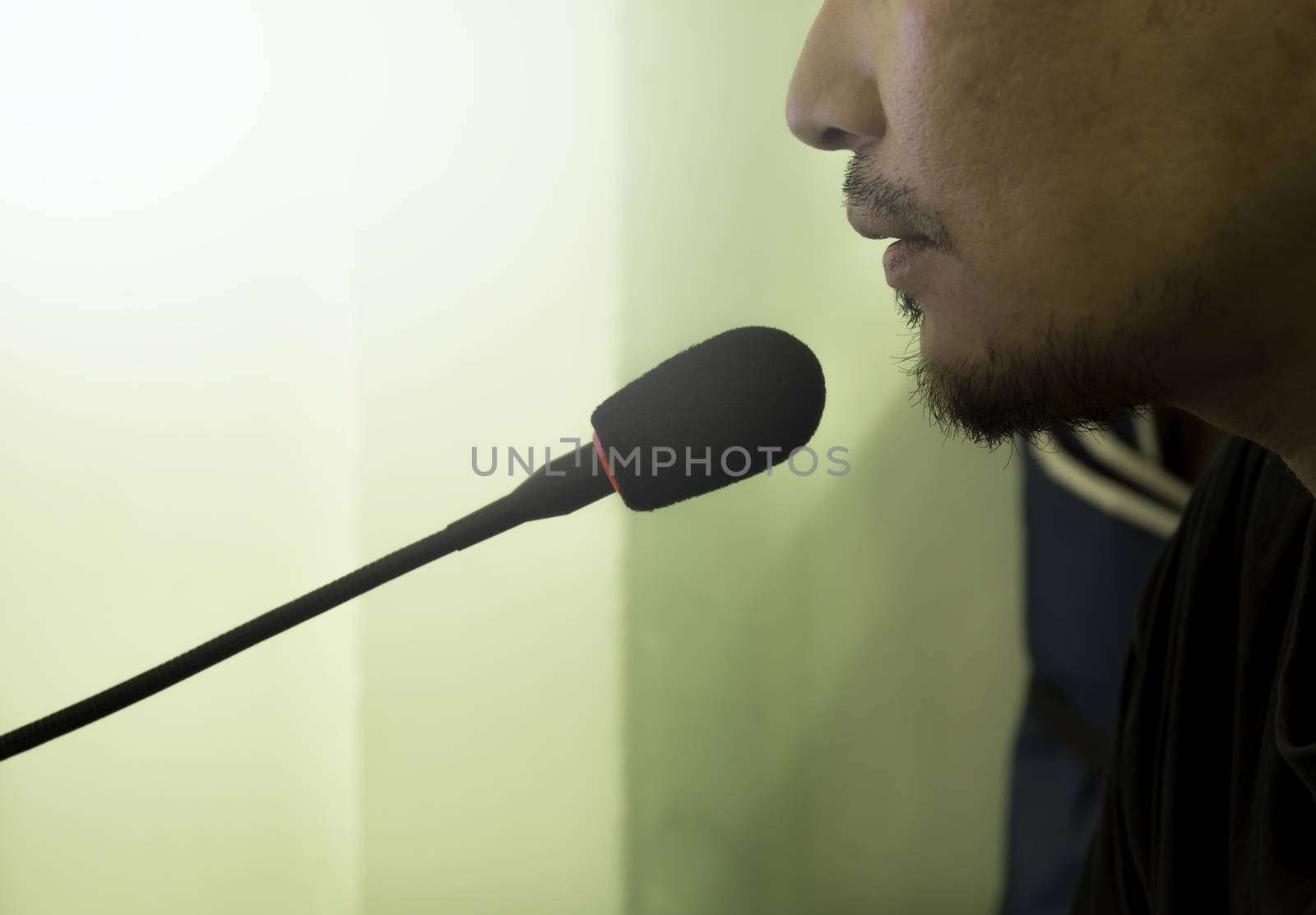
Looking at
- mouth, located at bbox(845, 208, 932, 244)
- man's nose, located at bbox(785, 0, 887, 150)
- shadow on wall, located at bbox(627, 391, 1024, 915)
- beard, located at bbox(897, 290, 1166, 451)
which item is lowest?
shadow on wall, located at bbox(627, 391, 1024, 915)

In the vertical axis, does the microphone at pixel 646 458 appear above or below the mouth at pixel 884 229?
below

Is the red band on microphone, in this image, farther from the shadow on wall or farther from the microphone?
the shadow on wall

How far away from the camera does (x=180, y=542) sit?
731mm

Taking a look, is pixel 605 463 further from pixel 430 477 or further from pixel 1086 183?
pixel 430 477

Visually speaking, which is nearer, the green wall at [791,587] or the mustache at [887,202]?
the mustache at [887,202]

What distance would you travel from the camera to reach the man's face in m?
0.43

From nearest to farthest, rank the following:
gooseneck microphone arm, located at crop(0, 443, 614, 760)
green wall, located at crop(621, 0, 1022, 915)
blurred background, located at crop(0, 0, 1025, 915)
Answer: gooseneck microphone arm, located at crop(0, 443, 614, 760), blurred background, located at crop(0, 0, 1025, 915), green wall, located at crop(621, 0, 1022, 915)

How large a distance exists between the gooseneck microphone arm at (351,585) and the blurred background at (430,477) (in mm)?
322

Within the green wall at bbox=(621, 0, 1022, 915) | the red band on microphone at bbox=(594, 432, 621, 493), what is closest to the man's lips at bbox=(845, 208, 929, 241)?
the red band on microphone at bbox=(594, 432, 621, 493)

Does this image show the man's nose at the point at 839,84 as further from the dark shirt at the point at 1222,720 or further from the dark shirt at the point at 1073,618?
the dark shirt at the point at 1073,618

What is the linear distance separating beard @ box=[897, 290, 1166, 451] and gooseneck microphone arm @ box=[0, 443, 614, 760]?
191 mm

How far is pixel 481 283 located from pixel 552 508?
37cm

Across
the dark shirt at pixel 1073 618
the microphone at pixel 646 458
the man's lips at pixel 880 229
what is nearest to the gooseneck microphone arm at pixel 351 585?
the microphone at pixel 646 458

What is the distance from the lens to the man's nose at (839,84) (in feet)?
1.69
